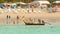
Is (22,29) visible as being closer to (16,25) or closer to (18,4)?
(16,25)

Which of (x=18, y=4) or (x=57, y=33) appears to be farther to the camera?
(x=18, y=4)

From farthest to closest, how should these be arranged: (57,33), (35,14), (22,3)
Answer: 1. (22,3)
2. (35,14)
3. (57,33)

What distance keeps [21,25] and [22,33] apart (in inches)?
185

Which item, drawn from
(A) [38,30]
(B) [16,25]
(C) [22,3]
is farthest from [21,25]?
(C) [22,3]

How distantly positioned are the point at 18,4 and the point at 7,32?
37939 millimetres

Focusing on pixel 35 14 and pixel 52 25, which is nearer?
pixel 52 25

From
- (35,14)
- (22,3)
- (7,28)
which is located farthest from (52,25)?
(22,3)

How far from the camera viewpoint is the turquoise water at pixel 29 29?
36812mm

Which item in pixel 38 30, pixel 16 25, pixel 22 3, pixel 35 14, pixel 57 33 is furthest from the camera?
pixel 22 3

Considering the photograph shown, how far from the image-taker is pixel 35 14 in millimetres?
56469

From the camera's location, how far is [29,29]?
38.1m

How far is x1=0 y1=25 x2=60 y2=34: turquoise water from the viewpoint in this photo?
36.8m

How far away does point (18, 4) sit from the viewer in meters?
74.4

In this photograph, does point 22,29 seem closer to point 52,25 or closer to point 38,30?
point 38,30
